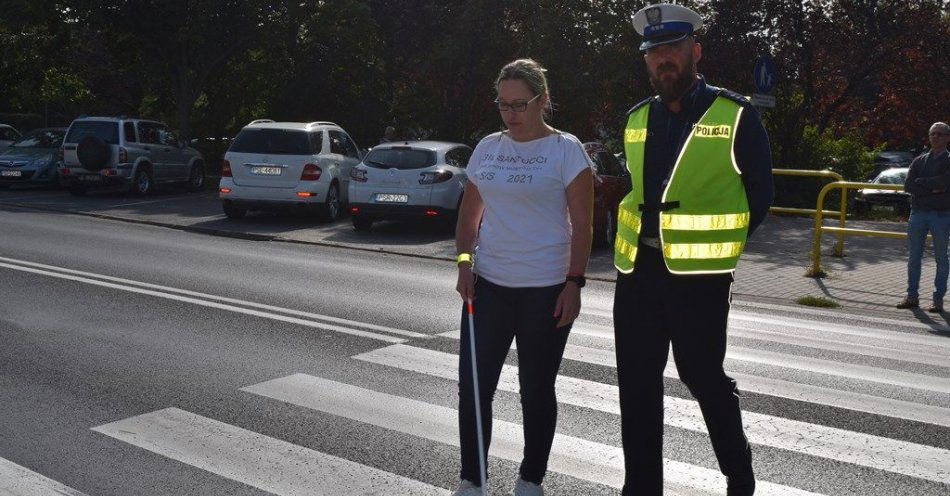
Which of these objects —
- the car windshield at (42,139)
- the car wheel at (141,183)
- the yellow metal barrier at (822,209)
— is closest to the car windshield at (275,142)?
the car wheel at (141,183)

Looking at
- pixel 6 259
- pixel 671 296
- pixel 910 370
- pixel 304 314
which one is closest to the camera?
pixel 671 296

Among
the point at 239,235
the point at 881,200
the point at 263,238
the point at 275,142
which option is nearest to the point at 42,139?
the point at 275,142

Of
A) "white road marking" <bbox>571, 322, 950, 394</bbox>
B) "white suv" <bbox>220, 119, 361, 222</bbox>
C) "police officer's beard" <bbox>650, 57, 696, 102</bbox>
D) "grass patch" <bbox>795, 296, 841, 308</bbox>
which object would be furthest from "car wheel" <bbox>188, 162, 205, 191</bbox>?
"police officer's beard" <bbox>650, 57, 696, 102</bbox>

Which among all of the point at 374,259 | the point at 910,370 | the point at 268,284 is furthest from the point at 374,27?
the point at 910,370

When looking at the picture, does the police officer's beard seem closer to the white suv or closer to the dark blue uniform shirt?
the dark blue uniform shirt

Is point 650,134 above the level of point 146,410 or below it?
above

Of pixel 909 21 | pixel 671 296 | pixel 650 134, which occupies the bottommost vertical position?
pixel 671 296

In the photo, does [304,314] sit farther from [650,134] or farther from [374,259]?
[650,134]

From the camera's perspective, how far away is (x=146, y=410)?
6.09 metres

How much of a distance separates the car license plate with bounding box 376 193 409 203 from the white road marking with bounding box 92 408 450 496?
36.3ft

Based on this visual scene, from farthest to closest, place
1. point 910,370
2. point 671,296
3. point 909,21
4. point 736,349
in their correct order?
point 909,21 < point 736,349 < point 910,370 < point 671,296

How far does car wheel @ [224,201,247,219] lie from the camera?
19078 mm

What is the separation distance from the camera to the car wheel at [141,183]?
23938mm

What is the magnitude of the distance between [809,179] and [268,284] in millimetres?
14747
